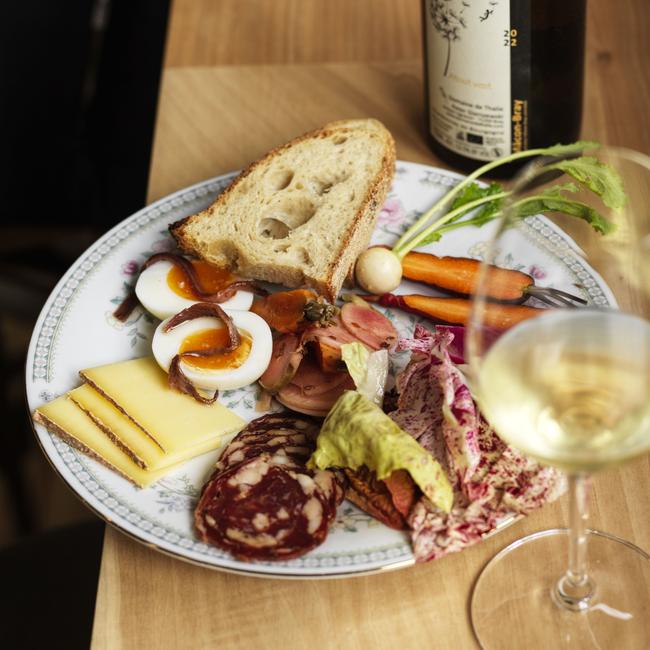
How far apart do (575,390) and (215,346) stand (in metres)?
0.58

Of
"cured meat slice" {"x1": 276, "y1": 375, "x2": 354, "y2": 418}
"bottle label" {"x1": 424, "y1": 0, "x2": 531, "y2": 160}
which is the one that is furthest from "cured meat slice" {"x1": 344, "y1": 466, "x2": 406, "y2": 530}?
"bottle label" {"x1": 424, "y1": 0, "x2": 531, "y2": 160}

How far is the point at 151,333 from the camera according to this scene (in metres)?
1.40

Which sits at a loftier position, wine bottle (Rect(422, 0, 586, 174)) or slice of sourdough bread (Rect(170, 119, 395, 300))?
wine bottle (Rect(422, 0, 586, 174))

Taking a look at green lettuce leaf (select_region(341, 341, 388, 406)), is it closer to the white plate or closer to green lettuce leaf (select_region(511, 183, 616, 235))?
the white plate

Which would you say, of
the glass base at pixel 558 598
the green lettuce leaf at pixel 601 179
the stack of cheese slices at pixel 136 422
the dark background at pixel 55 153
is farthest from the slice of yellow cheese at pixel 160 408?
the dark background at pixel 55 153

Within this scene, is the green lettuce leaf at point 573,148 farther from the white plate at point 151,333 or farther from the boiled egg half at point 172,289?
the boiled egg half at point 172,289

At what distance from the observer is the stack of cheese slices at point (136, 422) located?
118 cm

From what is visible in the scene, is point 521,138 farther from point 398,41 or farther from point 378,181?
point 398,41

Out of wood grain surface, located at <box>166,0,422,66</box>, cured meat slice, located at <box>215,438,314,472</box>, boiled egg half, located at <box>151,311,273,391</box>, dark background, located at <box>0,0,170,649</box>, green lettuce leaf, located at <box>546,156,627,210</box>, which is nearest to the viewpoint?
green lettuce leaf, located at <box>546,156,627,210</box>

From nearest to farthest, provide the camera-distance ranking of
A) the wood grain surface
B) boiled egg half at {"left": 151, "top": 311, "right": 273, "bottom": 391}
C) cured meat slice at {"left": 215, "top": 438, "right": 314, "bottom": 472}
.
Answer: cured meat slice at {"left": 215, "top": 438, "right": 314, "bottom": 472}
boiled egg half at {"left": 151, "top": 311, "right": 273, "bottom": 391}
the wood grain surface

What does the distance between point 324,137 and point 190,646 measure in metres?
0.85

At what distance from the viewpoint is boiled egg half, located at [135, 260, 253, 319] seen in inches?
54.7

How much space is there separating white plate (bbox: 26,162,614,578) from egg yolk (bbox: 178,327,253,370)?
0.05 m

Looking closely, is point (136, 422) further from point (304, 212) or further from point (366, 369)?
point (304, 212)
